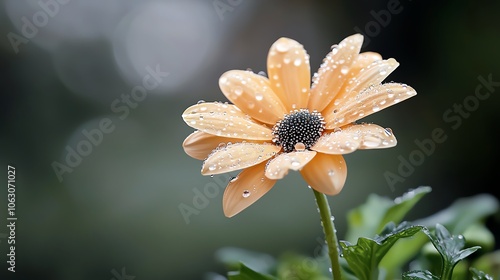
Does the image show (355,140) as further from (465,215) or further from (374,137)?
(465,215)

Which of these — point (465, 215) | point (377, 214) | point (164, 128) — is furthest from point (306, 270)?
point (164, 128)

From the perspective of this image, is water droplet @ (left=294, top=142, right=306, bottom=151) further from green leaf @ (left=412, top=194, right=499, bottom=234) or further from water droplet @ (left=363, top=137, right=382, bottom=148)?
green leaf @ (left=412, top=194, right=499, bottom=234)

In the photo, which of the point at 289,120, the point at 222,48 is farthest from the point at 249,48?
the point at 289,120

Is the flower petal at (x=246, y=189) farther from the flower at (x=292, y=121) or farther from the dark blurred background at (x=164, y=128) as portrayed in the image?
the dark blurred background at (x=164, y=128)

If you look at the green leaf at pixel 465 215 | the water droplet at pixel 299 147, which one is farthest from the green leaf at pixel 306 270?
the water droplet at pixel 299 147

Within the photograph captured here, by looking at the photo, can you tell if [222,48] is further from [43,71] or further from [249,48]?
[43,71]

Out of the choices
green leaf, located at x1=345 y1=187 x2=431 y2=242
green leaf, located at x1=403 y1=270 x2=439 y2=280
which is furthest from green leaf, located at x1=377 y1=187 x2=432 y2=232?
green leaf, located at x1=403 y1=270 x2=439 y2=280
